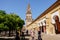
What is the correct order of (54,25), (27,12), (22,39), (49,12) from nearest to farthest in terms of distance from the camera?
(22,39) → (54,25) → (49,12) → (27,12)

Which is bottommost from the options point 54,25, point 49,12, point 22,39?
point 22,39

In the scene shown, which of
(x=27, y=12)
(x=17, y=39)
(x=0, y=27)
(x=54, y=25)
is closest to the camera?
(x=17, y=39)

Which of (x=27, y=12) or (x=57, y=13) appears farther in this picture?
(x=27, y=12)

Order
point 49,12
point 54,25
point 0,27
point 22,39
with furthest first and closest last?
point 0,27 → point 49,12 → point 54,25 → point 22,39

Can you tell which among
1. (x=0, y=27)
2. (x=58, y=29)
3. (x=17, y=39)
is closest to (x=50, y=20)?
(x=58, y=29)

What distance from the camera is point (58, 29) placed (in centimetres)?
2712

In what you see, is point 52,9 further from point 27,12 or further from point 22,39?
point 27,12

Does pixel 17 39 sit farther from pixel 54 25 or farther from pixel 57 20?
pixel 54 25

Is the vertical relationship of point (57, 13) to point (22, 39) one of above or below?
above

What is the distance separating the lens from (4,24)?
117ft

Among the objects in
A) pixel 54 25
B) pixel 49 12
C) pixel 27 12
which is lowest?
pixel 54 25

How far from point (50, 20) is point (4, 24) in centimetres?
986

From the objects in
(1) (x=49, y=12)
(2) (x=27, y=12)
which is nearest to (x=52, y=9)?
(1) (x=49, y=12)

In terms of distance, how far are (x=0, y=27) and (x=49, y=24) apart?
9.18 m
